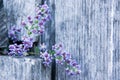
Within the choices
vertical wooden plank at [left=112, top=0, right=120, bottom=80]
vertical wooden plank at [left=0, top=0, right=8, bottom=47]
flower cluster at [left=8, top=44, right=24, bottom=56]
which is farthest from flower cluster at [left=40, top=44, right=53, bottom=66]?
vertical wooden plank at [left=112, top=0, right=120, bottom=80]

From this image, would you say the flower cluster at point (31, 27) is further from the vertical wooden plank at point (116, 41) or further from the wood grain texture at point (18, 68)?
the vertical wooden plank at point (116, 41)

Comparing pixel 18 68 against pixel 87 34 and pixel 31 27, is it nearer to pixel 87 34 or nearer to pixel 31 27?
pixel 31 27

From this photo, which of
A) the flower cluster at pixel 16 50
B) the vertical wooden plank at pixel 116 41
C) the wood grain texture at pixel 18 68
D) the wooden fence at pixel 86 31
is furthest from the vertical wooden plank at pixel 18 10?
the vertical wooden plank at pixel 116 41

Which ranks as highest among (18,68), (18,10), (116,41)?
(18,10)

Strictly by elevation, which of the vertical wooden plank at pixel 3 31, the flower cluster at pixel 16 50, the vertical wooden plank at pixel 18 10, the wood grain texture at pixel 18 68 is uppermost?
the vertical wooden plank at pixel 18 10

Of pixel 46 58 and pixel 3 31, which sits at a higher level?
pixel 3 31

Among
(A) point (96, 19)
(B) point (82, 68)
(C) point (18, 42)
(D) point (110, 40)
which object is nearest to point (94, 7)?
(A) point (96, 19)

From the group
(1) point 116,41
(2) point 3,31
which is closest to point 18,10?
(2) point 3,31

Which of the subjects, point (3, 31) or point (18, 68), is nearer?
point (18, 68)
